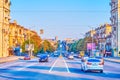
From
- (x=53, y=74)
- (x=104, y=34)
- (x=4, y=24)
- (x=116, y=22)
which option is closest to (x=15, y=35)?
(x=4, y=24)

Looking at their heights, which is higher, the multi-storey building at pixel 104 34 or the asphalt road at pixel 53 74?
the multi-storey building at pixel 104 34

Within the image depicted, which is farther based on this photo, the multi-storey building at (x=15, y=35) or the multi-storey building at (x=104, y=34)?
the multi-storey building at (x=104, y=34)

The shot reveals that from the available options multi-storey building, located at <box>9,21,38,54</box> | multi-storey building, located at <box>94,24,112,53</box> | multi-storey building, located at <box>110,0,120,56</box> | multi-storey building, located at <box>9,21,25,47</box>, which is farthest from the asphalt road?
multi-storey building, located at <box>94,24,112,53</box>

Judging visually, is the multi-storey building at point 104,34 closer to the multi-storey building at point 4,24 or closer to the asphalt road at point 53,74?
the multi-storey building at point 4,24

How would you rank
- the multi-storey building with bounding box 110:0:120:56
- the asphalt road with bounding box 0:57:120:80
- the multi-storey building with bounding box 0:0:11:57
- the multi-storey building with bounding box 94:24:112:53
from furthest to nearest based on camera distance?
the multi-storey building with bounding box 94:24:112:53
the multi-storey building with bounding box 110:0:120:56
the multi-storey building with bounding box 0:0:11:57
the asphalt road with bounding box 0:57:120:80

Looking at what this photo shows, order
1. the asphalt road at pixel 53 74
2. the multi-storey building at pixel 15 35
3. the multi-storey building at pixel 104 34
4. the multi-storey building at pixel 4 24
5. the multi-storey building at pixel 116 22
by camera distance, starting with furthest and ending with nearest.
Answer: the multi-storey building at pixel 104 34, the multi-storey building at pixel 15 35, the multi-storey building at pixel 116 22, the multi-storey building at pixel 4 24, the asphalt road at pixel 53 74

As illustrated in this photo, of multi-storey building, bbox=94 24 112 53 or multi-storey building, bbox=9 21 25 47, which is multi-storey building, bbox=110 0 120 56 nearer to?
multi-storey building, bbox=94 24 112 53

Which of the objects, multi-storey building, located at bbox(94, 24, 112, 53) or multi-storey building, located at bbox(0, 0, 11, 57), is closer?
multi-storey building, located at bbox(0, 0, 11, 57)

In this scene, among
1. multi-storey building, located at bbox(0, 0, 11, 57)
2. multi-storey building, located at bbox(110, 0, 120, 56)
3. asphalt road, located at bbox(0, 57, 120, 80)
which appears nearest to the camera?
asphalt road, located at bbox(0, 57, 120, 80)

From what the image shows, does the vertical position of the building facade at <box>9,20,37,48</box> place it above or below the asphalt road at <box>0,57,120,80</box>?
above

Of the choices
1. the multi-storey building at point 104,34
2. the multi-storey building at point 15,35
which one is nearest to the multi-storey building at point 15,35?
the multi-storey building at point 15,35

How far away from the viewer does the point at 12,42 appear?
156m

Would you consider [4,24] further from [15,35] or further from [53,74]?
[53,74]

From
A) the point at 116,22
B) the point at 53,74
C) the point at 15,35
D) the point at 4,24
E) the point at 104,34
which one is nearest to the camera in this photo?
the point at 53,74
